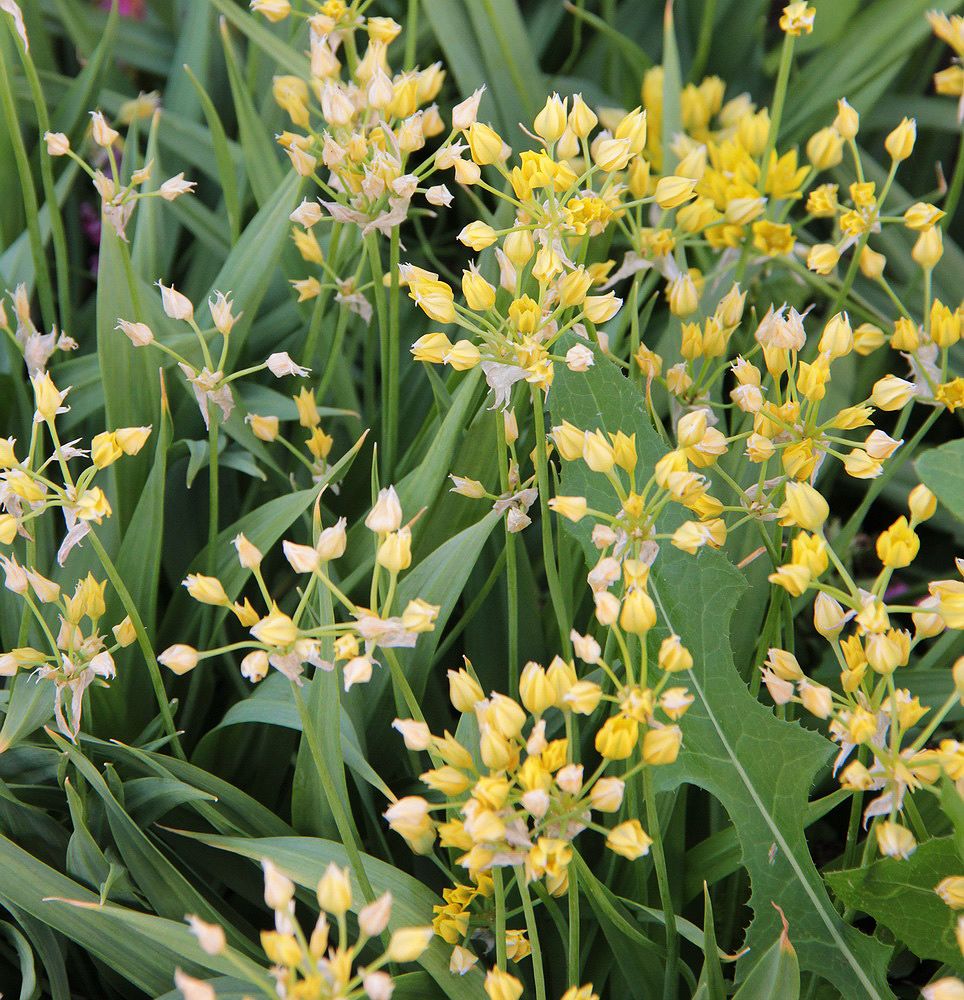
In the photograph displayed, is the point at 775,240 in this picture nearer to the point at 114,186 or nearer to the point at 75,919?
the point at 114,186

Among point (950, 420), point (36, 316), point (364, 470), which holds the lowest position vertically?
point (950, 420)

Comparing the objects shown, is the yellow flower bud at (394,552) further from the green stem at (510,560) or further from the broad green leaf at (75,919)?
the broad green leaf at (75,919)

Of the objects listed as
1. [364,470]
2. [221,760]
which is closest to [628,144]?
[364,470]

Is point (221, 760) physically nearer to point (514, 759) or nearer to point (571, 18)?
point (514, 759)

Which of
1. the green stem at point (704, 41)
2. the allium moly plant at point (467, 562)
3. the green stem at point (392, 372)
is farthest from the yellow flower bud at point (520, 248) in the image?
the green stem at point (704, 41)

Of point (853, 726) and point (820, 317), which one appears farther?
point (820, 317)

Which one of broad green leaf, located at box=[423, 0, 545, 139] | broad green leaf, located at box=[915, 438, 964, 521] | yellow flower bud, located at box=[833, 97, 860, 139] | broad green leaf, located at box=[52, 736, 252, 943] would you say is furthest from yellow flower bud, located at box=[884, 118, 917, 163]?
broad green leaf, located at box=[52, 736, 252, 943]

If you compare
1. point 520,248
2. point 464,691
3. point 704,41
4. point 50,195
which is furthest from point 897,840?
point 704,41
